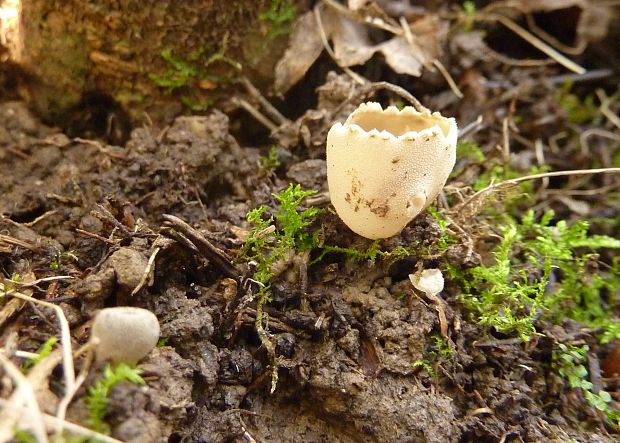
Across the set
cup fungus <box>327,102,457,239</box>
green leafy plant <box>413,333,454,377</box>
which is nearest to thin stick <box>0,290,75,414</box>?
cup fungus <box>327,102,457,239</box>

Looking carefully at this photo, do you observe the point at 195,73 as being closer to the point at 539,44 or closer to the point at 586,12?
the point at 539,44

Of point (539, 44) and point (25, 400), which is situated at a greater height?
point (25, 400)

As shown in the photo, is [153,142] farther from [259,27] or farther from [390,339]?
[390,339]

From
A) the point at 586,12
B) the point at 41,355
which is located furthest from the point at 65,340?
the point at 586,12

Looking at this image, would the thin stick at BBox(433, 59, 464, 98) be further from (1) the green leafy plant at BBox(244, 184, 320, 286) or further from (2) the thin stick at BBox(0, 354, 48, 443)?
(2) the thin stick at BBox(0, 354, 48, 443)

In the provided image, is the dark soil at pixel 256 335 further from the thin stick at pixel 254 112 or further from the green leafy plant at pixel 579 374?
the thin stick at pixel 254 112

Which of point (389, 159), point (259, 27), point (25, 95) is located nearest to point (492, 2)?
point (259, 27)

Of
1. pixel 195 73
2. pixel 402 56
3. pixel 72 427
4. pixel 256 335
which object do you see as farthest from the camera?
pixel 402 56
